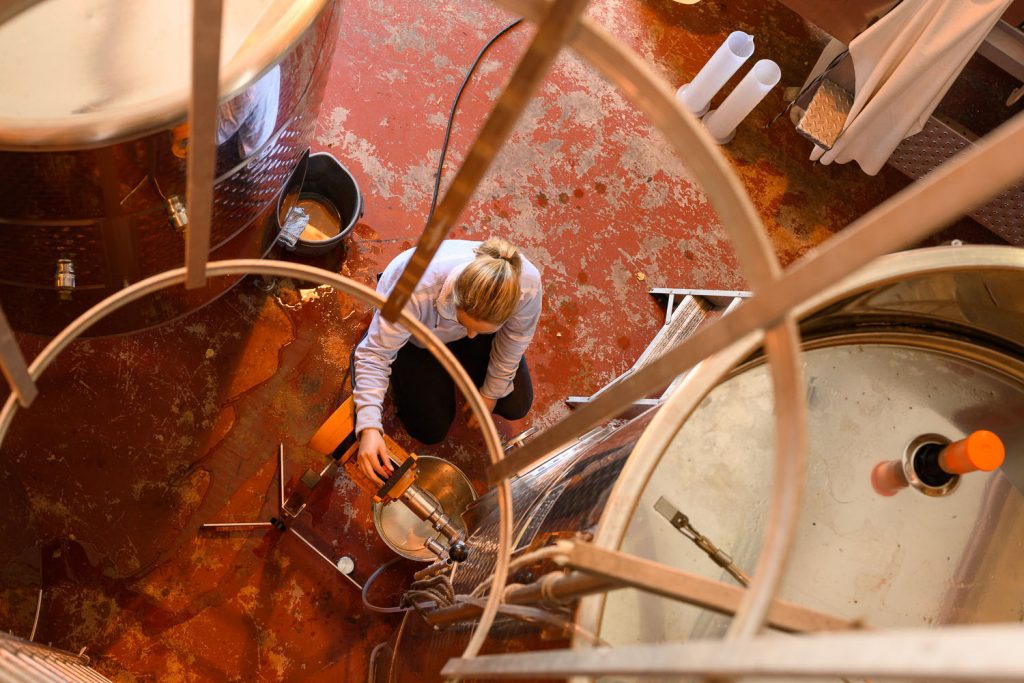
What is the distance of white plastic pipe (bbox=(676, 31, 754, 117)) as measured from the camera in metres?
3.41

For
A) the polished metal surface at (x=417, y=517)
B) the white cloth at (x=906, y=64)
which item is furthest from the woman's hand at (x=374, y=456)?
the white cloth at (x=906, y=64)

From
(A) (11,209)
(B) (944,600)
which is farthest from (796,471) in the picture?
(A) (11,209)

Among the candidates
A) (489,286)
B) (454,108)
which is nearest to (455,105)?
(454,108)

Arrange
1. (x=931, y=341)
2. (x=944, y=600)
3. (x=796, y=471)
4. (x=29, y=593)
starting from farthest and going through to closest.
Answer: (x=29, y=593)
(x=931, y=341)
(x=944, y=600)
(x=796, y=471)

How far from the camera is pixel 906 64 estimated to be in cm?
305

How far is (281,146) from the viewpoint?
1.98 metres

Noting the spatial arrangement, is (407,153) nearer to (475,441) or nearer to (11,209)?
(475,441)

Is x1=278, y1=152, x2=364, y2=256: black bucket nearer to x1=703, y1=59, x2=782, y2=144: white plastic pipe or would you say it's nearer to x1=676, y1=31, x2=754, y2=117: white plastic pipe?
x1=676, y1=31, x2=754, y2=117: white plastic pipe

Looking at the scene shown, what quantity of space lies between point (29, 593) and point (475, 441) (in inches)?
58.5

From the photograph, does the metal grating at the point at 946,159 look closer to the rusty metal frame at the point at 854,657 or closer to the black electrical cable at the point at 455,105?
the black electrical cable at the point at 455,105

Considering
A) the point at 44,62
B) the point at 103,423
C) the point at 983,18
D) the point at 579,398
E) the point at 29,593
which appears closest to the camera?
the point at 44,62

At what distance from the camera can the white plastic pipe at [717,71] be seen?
11.2ft

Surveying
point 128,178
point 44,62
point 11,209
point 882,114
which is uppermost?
point 882,114

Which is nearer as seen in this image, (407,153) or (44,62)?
(44,62)
